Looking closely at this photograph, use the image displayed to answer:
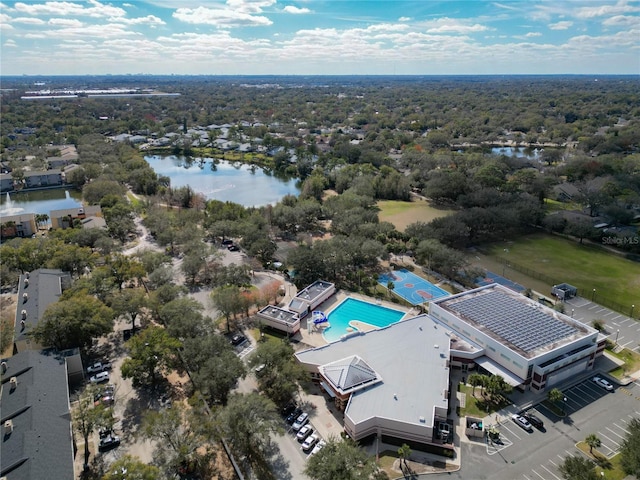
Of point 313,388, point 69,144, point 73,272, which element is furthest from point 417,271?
point 69,144

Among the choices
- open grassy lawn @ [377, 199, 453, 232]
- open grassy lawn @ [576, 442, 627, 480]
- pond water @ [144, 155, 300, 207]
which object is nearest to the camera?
open grassy lawn @ [576, 442, 627, 480]

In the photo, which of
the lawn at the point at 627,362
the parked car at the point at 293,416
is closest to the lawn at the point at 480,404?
the lawn at the point at 627,362

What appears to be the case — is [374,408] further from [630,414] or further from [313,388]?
[630,414]

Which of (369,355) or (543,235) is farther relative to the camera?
(543,235)

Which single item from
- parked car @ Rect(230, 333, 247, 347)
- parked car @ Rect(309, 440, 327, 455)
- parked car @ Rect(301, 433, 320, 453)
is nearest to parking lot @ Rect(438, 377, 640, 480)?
parked car @ Rect(309, 440, 327, 455)

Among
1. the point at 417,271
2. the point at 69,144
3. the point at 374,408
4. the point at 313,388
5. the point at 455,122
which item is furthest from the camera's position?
the point at 455,122

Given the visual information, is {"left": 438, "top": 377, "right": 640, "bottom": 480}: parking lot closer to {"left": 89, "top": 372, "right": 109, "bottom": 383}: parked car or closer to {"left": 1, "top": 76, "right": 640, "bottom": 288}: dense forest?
{"left": 1, "top": 76, "right": 640, "bottom": 288}: dense forest

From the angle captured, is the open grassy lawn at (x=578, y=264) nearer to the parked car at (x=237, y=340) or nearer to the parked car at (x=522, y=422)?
the parked car at (x=522, y=422)
